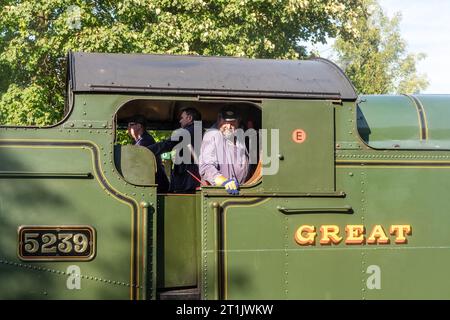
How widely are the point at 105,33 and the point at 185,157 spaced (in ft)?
26.7

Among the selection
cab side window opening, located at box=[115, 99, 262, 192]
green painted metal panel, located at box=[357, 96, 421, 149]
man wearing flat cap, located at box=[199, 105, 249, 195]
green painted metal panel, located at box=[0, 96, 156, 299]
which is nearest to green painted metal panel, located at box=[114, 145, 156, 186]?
green painted metal panel, located at box=[0, 96, 156, 299]

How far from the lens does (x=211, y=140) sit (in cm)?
572

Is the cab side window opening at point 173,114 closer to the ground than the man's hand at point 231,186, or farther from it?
farther from it

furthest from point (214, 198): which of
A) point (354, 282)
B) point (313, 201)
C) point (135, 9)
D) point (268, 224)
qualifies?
point (135, 9)

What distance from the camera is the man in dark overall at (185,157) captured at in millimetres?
5968

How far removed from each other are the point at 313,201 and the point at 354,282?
2.51ft

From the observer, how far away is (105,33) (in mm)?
13516

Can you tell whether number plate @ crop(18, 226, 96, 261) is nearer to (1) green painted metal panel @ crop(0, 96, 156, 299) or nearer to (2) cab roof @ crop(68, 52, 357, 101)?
(1) green painted metal panel @ crop(0, 96, 156, 299)

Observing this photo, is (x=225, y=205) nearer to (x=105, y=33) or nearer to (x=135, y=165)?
(x=135, y=165)

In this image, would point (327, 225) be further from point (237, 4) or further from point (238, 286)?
point (237, 4)

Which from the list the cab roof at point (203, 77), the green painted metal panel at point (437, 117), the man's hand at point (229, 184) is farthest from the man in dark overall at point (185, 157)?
the green painted metal panel at point (437, 117)

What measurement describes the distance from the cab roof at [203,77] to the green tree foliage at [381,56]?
84.4 feet

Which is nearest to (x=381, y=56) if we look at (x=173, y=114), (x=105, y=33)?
(x=105, y=33)

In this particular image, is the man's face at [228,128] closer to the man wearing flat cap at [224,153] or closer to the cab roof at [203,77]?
the man wearing flat cap at [224,153]
